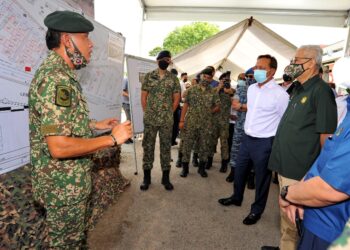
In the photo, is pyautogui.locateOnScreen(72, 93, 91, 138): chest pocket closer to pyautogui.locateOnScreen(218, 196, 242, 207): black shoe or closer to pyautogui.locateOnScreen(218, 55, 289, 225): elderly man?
pyautogui.locateOnScreen(218, 55, 289, 225): elderly man

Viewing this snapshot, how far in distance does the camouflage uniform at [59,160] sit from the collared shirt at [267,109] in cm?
185

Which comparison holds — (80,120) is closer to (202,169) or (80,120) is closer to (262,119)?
(262,119)

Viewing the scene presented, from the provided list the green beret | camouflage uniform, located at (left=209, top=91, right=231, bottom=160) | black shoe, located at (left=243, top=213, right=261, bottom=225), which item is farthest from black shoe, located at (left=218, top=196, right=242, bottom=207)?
the green beret

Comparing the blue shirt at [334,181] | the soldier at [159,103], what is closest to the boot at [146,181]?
the soldier at [159,103]

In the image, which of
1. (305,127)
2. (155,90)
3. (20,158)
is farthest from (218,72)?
(20,158)

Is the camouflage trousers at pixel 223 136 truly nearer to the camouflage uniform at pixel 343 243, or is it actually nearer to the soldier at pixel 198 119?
the soldier at pixel 198 119

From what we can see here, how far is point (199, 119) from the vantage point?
14.0 ft

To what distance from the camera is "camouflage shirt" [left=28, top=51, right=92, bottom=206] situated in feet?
4.01

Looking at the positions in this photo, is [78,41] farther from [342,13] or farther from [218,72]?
[342,13]

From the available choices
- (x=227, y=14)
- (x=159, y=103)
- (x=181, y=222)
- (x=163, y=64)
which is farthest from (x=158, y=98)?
(x=227, y=14)

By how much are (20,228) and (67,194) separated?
668 millimetres

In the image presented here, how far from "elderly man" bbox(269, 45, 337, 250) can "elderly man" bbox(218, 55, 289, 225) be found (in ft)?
1.42

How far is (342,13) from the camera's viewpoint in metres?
10.6

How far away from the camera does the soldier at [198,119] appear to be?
4289 millimetres
